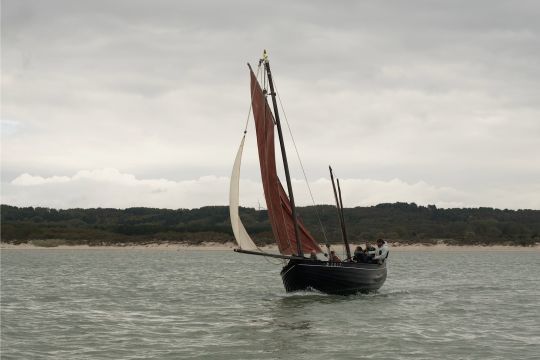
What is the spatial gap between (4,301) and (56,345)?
49.6 feet

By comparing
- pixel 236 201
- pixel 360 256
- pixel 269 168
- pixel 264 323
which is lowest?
pixel 264 323

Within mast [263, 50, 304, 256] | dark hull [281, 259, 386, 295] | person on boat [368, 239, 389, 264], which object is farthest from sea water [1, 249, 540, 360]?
mast [263, 50, 304, 256]

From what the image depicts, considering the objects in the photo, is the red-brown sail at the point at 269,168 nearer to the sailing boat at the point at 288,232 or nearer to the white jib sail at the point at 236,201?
the sailing boat at the point at 288,232

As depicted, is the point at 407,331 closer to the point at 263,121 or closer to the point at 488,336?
the point at 488,336

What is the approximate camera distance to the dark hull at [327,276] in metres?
35.9

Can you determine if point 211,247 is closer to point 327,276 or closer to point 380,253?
point 380,253

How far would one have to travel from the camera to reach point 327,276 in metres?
36.2

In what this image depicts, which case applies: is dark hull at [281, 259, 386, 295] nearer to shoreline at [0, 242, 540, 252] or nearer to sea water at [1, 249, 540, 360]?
sea water at [1, 249, 540, 360]

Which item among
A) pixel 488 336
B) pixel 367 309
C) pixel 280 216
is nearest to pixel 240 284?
pixel 280 216

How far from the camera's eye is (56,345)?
22.5 metres

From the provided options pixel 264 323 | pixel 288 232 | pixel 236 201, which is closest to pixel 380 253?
pixel 288 232

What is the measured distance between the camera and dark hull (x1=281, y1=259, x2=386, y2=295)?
35938 millimetres

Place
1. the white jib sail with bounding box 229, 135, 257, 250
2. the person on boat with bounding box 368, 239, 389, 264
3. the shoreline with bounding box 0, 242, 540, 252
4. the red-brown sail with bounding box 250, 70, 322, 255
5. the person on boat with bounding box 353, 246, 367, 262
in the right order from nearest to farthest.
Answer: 1. the white jib sail with bounding box 229, 135, 257, 250
2. the red-brown sail with bounding box 250, 70, 322, 255
3. the person on boat with bounding box 353, 246, 367, 262
4. the person on boat with bounding box 368, 239, 389, 264
5. the shoreline with bounding box 0, 242, 540, 252

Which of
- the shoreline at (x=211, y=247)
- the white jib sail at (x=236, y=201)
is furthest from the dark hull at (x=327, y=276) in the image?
the shoreline at (x=211, y=247)
